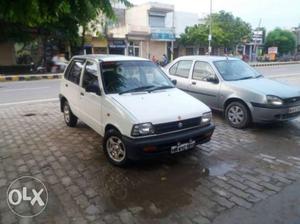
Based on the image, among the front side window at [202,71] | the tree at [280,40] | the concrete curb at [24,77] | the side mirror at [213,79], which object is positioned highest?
the tree at [280,40]

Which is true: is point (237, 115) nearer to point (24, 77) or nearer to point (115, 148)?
point (115, 148)

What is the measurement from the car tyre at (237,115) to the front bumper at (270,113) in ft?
0.73

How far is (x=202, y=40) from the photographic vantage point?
38.0m

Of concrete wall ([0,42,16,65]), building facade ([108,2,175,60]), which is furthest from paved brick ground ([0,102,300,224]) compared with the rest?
building facade ([108,2,175,60])

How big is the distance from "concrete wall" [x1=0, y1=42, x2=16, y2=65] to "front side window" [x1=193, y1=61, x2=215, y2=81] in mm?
23343

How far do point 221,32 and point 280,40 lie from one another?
811 inches

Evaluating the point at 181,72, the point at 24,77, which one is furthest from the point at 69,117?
the point at 24,77

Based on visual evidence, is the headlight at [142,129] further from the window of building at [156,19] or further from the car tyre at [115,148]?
the window of building at [156,19]

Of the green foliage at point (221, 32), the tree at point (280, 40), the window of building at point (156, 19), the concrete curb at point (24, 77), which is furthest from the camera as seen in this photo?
the tree at point (280, 40)

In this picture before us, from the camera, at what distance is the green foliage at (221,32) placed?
3797 cm

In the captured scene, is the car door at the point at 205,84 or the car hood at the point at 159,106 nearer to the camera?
the car hood at the point at 159,106

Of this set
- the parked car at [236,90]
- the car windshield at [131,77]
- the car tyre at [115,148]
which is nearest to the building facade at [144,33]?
the parked car at [236,90]

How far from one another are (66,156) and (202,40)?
35.4 m

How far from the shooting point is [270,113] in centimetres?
611
